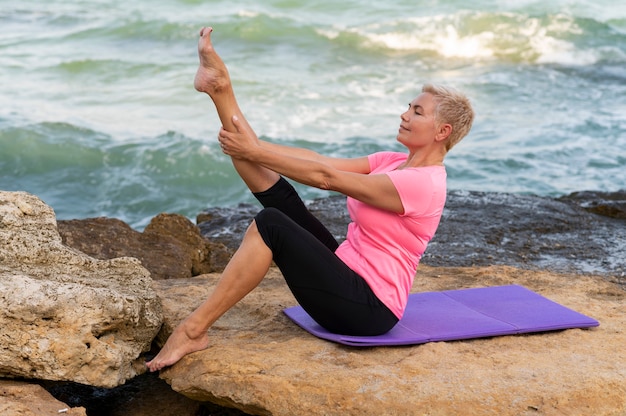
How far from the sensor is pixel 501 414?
345cm

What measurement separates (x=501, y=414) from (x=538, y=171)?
8229 millimetres

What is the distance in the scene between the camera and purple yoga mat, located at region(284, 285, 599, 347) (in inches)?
162

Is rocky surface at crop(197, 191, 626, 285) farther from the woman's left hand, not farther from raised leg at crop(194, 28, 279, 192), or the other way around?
the woman's left hand

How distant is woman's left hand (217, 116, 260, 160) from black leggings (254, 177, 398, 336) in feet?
0.88

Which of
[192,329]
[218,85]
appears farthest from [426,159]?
[192,329]

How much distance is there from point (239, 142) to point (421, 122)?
84 centimetres

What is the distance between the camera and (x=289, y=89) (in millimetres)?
15359

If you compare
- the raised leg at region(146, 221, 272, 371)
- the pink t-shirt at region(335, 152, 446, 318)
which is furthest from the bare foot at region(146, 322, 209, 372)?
the pink t-shirt at region(335, 152, 446, 318)

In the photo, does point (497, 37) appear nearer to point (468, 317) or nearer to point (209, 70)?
point (468, 317)

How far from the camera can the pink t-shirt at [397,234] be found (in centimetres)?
401

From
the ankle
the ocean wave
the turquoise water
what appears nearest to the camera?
the ankle

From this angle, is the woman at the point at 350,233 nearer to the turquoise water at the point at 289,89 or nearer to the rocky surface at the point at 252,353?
the rocky surface at the point at 252,353

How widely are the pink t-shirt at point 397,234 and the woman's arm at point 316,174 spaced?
6cm

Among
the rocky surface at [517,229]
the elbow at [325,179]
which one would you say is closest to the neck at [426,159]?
the elbow at [325,179]
